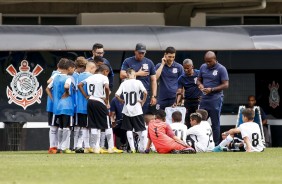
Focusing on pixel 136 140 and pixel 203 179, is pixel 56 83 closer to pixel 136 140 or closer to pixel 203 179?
pixel 136 140

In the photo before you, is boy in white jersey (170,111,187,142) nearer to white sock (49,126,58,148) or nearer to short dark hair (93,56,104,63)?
short dark hair (93,56,104,63)

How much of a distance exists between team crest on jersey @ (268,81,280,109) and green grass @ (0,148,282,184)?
7.66 metres

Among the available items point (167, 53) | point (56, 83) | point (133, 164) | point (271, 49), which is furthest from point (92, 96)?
point (271, 49)

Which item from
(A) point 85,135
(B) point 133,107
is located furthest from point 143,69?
(A) point 85,135

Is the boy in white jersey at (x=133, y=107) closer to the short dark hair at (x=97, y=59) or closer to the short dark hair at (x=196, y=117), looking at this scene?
the short dark hair at (x=97, y=59)

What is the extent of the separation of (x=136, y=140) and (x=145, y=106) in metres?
0.75

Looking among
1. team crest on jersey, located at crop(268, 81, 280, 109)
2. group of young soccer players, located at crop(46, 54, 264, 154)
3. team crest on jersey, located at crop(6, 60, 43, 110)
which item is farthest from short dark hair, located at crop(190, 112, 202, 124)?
team crest on jersey, located at crop(268, 81, 280, 109)

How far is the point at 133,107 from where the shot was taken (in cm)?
2141

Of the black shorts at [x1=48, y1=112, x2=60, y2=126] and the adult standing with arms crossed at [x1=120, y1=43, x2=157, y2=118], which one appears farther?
the adult standing with arms crossed at [x1=120, y1=43, x2=157, y2=118]

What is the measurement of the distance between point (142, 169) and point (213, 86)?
741 cm

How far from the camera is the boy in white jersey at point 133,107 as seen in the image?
21.4m

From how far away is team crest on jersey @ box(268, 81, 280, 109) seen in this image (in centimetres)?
2714


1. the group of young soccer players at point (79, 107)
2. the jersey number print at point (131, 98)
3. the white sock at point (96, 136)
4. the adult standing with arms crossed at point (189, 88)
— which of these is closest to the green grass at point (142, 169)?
the white sock at point (96, 136)

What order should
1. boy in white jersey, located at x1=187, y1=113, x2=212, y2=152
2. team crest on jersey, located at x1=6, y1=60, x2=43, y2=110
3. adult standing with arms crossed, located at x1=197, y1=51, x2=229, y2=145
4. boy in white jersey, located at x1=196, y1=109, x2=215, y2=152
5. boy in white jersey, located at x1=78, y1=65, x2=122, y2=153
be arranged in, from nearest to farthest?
boy in white jersey, located at x1=78, y1=65, x2=122, y2=153
boy in white jersey, located at x1=187, y1=113, x2=212, y2=152
boy in white jersey, located at x1=196, y1=109, x2=215, y2=152
adult standing with arms crossed, located at x1=197, y1=51, x2=229, y2=145
team crest on jersey, located at x1=6, y1=60, x2=43, y2=110
